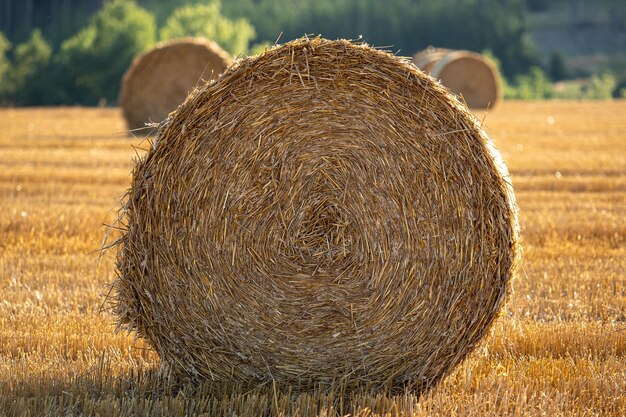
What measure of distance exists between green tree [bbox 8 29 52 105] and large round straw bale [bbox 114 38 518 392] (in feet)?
94.5

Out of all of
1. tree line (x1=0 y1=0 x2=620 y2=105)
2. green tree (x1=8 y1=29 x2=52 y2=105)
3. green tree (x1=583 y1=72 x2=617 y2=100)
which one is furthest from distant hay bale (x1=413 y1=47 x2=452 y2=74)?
green tree (x1=583 y1=72 x2=617 y2=100)

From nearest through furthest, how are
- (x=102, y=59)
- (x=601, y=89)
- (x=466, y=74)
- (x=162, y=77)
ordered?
(x=162, y=77) → (x=466, y=74) → (x=102, y=59) → (x=601, y=89)

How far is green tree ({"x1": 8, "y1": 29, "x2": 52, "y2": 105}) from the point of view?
107 ft

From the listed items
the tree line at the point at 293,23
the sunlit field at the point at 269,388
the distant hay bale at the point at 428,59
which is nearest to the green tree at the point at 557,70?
the tree line at the point at 293,23

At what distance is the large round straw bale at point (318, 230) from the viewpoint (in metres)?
4.86

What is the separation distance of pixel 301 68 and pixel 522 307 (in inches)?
95.4

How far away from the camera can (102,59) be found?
31.7 m

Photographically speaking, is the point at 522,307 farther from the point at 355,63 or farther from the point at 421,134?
the point at 355,63

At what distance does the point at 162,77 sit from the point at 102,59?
14.3m

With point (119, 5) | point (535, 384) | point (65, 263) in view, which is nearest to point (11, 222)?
point (65, 263)

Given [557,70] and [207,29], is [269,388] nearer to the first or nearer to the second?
[207,29]

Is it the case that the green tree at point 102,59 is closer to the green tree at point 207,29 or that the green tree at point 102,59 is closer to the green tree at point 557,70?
the green tree at point 207,29

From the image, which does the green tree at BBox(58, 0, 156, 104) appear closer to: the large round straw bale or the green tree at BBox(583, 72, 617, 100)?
the green tree at BBox(583, 72, 617, 100)

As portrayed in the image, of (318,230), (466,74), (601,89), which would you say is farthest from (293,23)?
(318,230)
